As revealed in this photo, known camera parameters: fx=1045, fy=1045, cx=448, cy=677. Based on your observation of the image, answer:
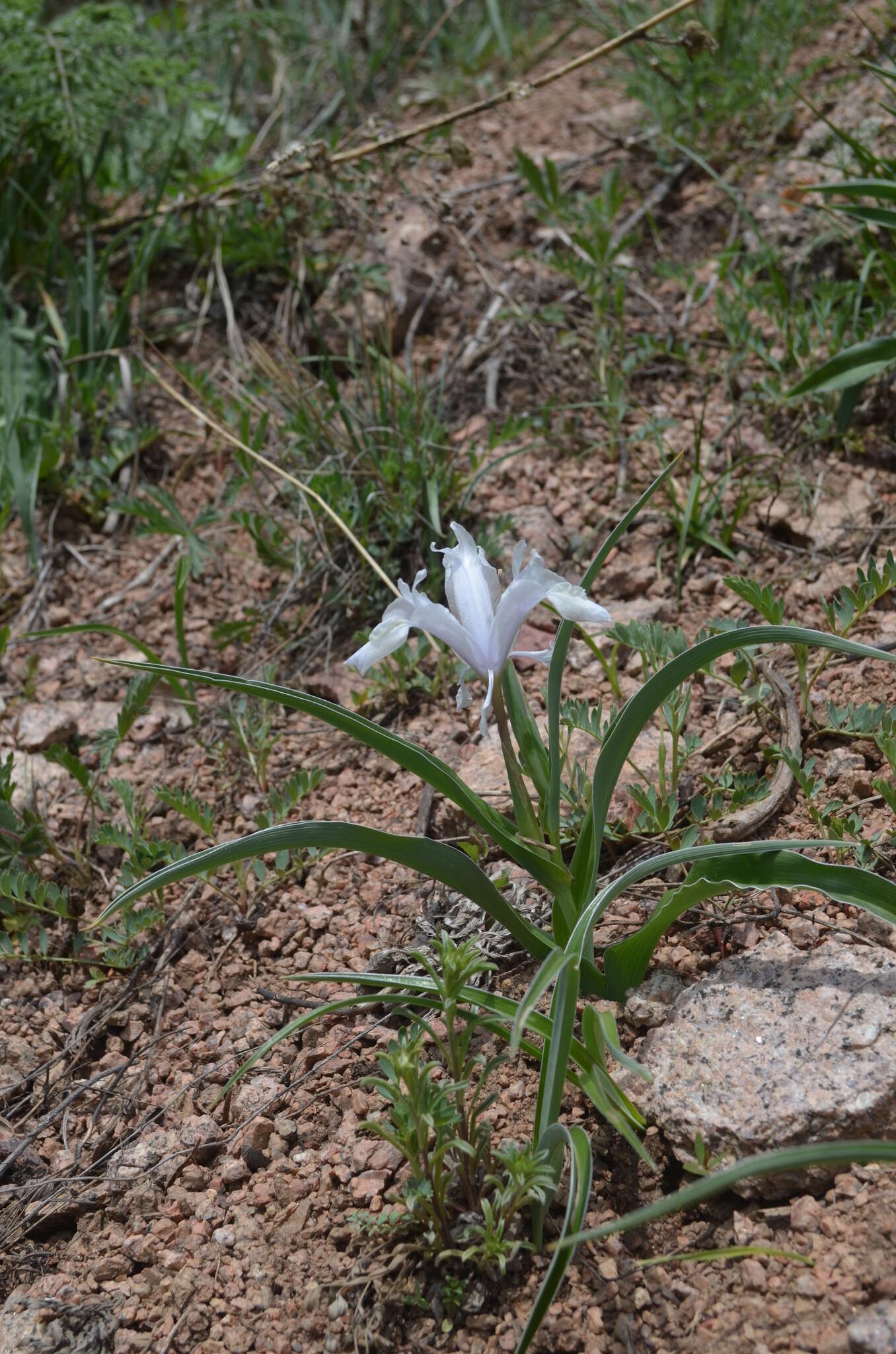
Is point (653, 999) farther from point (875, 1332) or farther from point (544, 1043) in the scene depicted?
point (875, 1332)

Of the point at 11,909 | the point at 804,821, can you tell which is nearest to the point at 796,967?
the point at 804,821

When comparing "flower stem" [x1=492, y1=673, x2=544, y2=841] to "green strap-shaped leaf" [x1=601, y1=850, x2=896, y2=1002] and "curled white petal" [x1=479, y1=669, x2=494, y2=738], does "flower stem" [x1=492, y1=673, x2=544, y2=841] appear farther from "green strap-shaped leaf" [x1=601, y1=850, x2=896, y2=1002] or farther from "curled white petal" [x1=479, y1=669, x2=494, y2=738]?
"green strap-shaped leaf" [x1=601, y1=850, x2=896, y2=1002]

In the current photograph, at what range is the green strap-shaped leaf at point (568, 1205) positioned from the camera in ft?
3.70

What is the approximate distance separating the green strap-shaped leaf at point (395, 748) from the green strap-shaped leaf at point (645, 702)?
0.05 m

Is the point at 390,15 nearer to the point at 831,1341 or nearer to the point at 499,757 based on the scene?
the point at 499,757

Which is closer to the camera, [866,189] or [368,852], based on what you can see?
[368,852]

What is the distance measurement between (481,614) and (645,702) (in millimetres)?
270

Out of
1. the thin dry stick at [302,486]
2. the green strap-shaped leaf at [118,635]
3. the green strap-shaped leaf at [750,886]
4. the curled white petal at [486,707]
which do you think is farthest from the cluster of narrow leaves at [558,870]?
the thin dry stick at [302,486]

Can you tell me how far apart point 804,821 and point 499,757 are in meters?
0.62

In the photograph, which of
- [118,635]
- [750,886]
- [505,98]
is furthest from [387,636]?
[505,98]

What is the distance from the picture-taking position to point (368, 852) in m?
1.49

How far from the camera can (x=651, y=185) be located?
3.44 meters

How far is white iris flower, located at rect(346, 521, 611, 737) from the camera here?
1.42 metres

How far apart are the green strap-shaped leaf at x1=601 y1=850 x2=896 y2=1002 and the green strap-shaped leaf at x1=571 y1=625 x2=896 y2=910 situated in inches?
4.2
